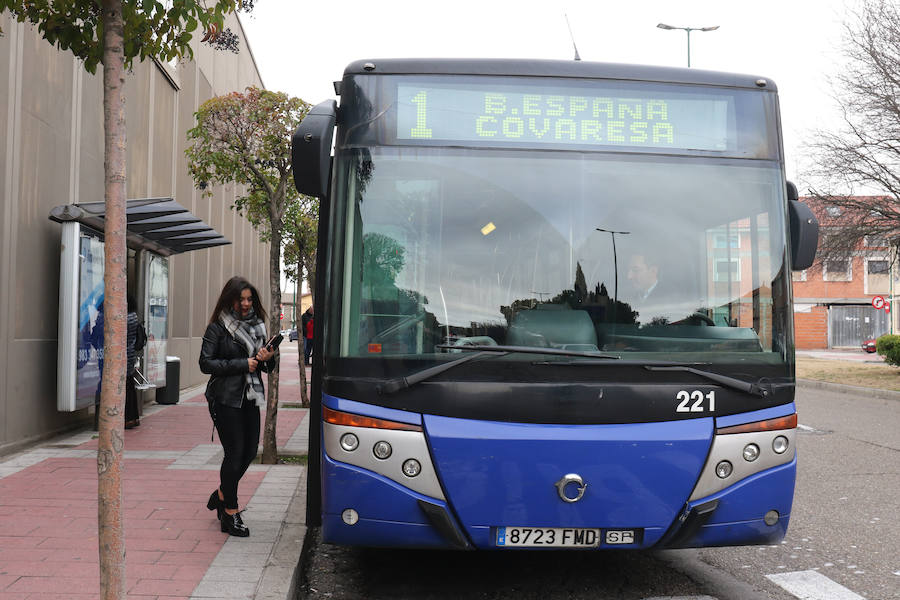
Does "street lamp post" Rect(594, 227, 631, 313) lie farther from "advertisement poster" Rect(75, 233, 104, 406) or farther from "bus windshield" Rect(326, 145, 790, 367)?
"advertisement poster" Rect(75, 233, 104, 406)

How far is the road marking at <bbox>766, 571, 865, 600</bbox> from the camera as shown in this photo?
185 inches

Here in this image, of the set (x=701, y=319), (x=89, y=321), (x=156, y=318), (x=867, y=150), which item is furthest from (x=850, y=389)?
(x=701, y=319)

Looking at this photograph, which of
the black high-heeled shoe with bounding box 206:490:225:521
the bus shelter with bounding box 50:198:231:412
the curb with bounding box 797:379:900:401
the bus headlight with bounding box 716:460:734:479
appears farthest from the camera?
the curb with bounding box 797:379:900:401

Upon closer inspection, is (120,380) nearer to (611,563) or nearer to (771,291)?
(771,291)

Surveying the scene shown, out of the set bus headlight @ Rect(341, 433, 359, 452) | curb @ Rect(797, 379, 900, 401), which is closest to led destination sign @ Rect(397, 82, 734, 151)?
bus headlight @ Rect(341, 433, 359, 452)

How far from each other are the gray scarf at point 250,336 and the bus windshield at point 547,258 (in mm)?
1531

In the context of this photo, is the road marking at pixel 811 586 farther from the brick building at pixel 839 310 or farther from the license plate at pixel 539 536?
the brick building at pixel 839 310

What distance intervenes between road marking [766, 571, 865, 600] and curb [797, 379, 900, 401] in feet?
50.6

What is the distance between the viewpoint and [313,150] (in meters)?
4.21

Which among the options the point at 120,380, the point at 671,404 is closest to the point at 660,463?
the point at 671,404

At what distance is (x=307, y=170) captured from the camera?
4242 millimetres

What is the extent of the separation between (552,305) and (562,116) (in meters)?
0.99

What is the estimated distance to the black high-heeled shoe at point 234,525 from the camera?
5391 millimetres

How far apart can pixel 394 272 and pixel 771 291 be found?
1.93m
